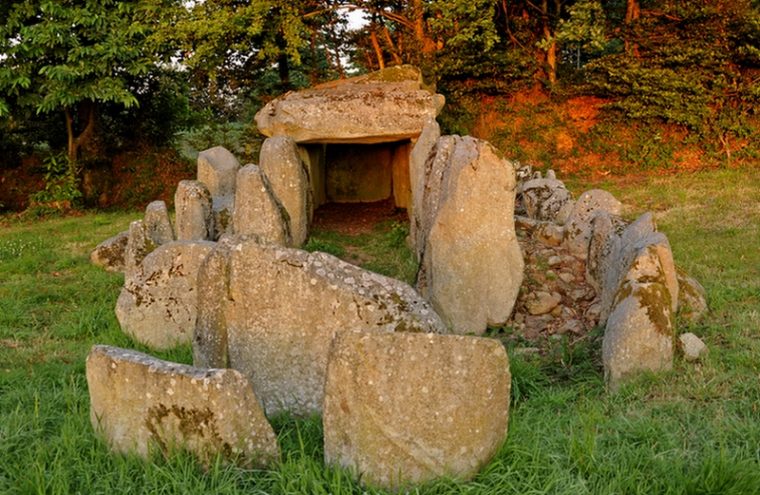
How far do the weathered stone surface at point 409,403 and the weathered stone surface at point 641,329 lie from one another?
2.08 m

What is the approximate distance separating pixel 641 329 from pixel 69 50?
1388 centimetres

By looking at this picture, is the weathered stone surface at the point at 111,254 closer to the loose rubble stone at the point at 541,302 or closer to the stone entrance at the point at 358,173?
the stone entrance at the point at 358,173

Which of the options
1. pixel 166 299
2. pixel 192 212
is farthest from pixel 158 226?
pixel 166 299

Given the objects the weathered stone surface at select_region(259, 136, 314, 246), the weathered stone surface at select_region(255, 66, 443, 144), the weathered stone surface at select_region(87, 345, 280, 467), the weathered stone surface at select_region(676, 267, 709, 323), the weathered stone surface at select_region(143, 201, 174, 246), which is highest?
the weathered stone surface at select_region(255, 66, 443, 144)

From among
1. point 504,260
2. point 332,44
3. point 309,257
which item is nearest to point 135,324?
point 309,257

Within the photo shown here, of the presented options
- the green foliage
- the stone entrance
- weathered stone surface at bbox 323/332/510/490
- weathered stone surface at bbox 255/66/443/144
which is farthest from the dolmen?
the green foliage

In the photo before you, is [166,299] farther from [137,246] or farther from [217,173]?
[217,173]

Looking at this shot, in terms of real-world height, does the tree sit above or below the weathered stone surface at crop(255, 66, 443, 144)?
above

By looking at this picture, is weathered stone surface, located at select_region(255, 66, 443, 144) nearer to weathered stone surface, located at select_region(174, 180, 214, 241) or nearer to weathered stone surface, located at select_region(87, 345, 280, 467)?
weathered stone surface, located at select_region(174, 180, 214, 241)

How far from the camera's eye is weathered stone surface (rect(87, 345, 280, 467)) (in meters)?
3.88

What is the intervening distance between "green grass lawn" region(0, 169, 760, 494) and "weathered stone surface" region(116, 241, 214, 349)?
0.21 metres

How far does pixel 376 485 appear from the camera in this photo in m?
3.78

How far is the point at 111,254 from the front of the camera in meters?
11.2

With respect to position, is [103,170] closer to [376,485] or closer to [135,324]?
[135,324]
